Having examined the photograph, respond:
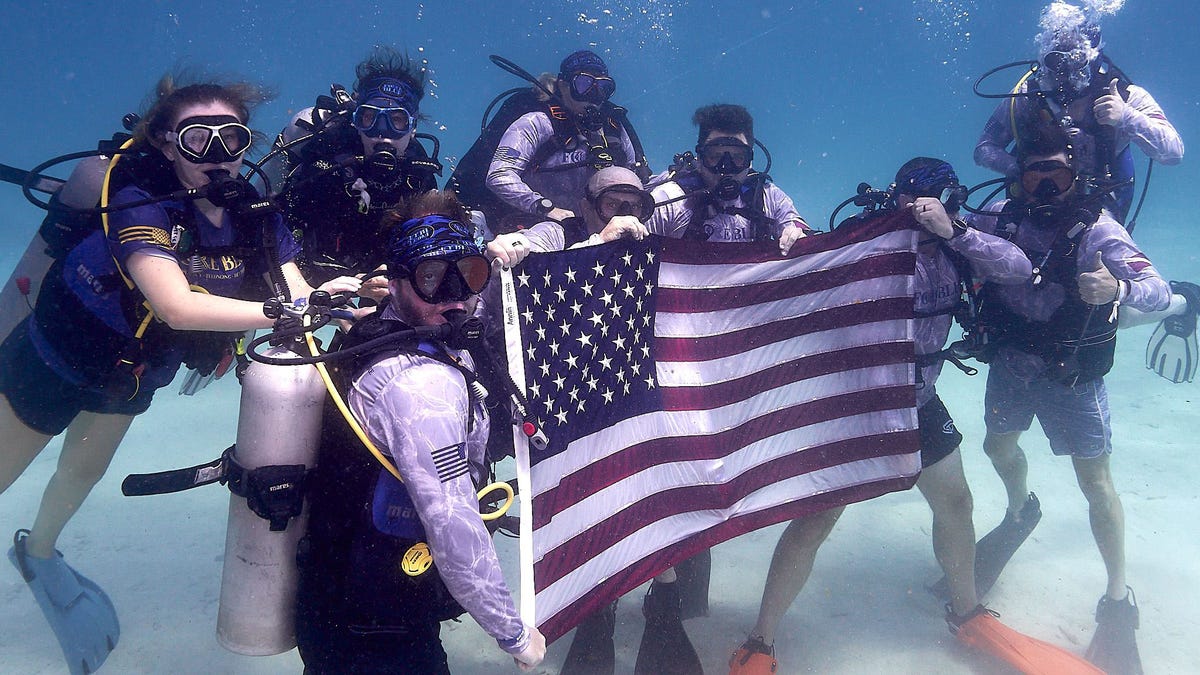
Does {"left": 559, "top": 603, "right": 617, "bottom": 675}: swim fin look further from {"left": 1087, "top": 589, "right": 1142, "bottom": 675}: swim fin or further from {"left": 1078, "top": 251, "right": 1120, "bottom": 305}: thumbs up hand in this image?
{"left": 1087, "top": 589, "right": 1142, "bottom": 675}: swim fin

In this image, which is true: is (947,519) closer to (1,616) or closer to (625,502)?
(625,502)

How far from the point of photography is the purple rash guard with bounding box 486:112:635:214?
7043 mm

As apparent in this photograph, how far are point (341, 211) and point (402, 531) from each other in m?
3.63

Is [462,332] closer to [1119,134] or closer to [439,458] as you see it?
[439,458]

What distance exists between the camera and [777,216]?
6582 millimetres

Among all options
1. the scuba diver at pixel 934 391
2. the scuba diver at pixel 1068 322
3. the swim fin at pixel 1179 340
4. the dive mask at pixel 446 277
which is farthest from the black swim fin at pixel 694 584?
the swim fin at pixel 1179 340

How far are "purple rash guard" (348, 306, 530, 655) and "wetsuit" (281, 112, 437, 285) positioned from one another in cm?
306

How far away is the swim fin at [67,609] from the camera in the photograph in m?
6.01

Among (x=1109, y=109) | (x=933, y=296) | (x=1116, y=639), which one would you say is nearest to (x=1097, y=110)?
(x=1109, y=109)

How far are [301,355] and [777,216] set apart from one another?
16.6 ft

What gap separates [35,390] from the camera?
15.5 ft

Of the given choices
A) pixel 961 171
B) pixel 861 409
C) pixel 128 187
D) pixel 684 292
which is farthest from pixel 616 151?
pixel 961 171

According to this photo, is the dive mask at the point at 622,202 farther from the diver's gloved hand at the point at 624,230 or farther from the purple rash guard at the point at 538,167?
the purple rash guard at the point at 538,167

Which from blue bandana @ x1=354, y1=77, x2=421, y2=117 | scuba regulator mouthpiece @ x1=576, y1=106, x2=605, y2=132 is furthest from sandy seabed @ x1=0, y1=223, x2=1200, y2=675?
scuba regulator mouthpiece @ x1=576, y1=106, x2=605, y2=132
